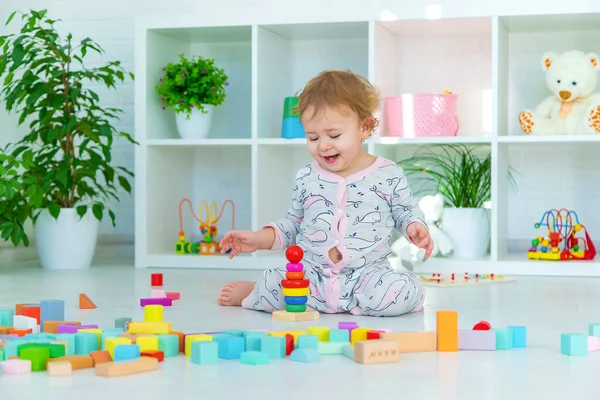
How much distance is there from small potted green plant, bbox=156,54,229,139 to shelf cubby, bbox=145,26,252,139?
0.10 meters

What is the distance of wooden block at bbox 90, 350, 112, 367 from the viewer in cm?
142

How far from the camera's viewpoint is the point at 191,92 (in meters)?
3.29

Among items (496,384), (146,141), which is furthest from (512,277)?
(496,384)

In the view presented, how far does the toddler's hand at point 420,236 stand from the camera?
202 cm

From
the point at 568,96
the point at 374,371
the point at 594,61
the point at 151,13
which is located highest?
the point at 151,13

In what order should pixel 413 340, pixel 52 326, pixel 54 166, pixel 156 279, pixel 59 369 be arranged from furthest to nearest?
pixel 54 166 < pixel 156 279 < pixel 52 326 < pixel 413 340 < pixel 59 369

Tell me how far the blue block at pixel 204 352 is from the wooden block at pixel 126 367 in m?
0.08

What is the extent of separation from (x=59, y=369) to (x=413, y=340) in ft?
1.96

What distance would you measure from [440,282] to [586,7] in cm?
103

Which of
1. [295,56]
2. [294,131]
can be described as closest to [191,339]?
[294,131]

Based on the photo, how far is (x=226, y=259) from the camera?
3.23 metres

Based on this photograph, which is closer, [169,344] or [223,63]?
[169,344]

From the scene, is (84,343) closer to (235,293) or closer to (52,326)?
(52,326)

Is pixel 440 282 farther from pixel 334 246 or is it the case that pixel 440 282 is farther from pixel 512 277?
pixel 334 246
